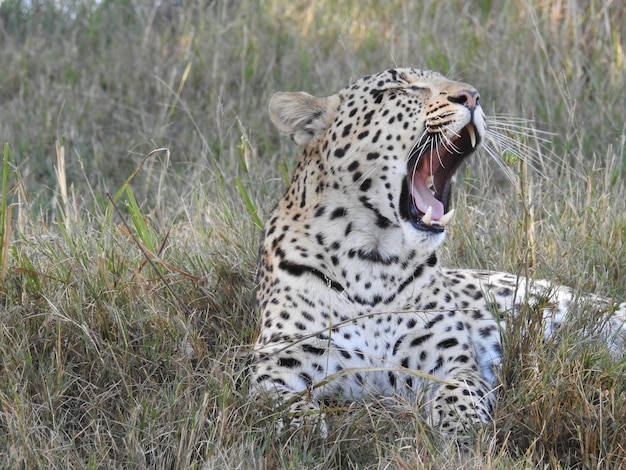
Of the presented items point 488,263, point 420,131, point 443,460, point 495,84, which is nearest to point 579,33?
point 495,84

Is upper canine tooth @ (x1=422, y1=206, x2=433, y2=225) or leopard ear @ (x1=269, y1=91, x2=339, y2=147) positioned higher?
leopard ear @ (x1=269, y1=91, x2=339, y2=147)

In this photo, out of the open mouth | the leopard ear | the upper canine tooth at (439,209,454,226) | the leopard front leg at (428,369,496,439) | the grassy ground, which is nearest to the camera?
the grassy ground

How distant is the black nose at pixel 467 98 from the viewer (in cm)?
468

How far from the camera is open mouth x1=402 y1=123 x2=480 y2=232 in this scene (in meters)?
4.66

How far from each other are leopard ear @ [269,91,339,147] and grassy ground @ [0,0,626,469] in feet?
1.94

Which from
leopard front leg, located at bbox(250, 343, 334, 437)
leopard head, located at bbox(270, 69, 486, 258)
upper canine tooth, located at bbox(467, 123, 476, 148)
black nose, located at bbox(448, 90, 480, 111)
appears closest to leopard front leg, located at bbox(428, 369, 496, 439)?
leopard front leg, located at bbox(250, 343, 334, 437)

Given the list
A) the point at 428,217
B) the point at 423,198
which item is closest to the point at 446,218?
the point at 428,217

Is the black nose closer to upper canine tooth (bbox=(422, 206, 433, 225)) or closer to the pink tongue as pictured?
the pink tongue

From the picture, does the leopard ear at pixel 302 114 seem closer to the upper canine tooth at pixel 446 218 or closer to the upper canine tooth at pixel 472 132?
the upper canine tooth at pixel 472 132

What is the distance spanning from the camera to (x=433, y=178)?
4.92 metres

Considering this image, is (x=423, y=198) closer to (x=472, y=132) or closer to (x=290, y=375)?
(x=472, y=132)

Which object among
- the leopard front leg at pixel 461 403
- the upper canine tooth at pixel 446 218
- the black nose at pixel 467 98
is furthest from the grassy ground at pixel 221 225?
the black nose at pixel 467 98

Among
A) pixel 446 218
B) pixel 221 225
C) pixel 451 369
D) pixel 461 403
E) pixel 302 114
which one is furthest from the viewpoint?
pixel 221 225

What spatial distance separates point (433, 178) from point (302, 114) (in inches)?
24.3
